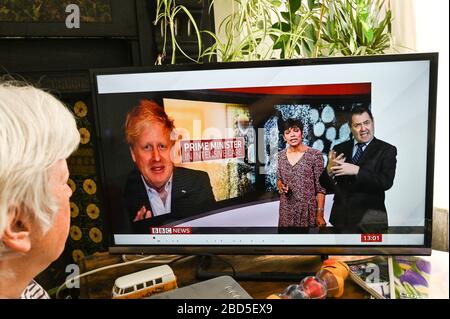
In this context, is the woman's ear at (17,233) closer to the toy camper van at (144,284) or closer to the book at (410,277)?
the toy camper van at (144,284)

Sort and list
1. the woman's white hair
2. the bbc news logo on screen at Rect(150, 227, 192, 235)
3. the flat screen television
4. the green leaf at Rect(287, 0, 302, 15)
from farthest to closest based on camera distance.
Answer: the green leaf at Rect(287, 0, 302, 15) → the bbc news logo on screen at Rect(150, 227, 192, 235) → the flat screen television → the woman's white hair

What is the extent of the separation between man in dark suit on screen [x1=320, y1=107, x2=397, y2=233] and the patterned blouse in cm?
2

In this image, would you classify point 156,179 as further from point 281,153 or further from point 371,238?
point 371,238

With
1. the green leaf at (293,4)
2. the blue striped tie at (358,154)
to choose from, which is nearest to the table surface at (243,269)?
the blue striped tie at (358,154)

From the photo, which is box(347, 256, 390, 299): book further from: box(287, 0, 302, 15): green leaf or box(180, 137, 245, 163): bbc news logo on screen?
box(287, 0, 302, 15): green leaf

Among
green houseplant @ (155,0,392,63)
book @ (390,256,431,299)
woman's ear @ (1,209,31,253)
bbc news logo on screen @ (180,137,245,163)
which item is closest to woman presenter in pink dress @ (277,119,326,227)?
bbc news logo on screen @ (180,137,245,163)

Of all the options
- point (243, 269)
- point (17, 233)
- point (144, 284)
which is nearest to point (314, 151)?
point (243, 269)

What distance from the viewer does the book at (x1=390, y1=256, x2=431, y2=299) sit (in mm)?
943

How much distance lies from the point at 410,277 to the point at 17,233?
0.86m

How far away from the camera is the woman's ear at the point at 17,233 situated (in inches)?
26.9

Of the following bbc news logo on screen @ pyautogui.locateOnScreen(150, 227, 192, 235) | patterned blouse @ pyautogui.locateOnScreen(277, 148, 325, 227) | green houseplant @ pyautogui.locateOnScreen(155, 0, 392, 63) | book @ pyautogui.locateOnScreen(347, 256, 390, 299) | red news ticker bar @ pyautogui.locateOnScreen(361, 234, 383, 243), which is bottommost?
book @ pyautogui.locateOnScreen(347, 256, 390, 299)

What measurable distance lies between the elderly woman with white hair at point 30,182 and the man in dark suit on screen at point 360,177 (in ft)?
1.89

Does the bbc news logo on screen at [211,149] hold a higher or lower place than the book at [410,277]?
higher

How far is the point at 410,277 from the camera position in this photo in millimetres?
1009
